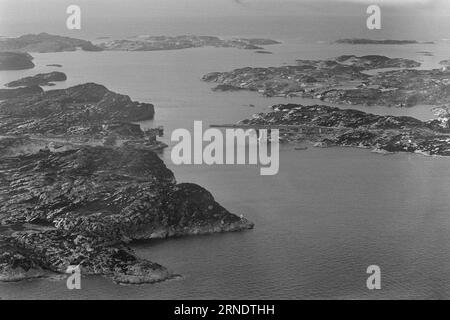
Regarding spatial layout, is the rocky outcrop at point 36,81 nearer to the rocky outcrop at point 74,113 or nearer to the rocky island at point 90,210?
the rocky outcrop at point 74,113

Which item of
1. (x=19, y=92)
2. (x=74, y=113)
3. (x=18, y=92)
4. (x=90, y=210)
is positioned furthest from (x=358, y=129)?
(x=18, y=92)

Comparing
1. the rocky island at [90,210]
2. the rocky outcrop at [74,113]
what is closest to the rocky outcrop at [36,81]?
the rocky outcrop at [74,113]

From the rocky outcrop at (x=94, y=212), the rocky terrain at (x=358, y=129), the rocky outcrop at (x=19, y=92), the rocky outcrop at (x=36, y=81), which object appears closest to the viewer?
the rocky outcrop at (x=94, y=212)

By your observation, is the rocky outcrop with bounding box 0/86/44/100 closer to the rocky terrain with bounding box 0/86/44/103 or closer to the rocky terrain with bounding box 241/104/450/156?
the rocky terrain with bounding box 0/86/44/103

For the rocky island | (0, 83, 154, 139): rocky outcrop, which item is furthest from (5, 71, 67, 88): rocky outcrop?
the rocky island

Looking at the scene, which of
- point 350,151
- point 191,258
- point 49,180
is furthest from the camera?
point 350,151

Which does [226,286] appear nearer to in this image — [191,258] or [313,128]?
[191,258]
